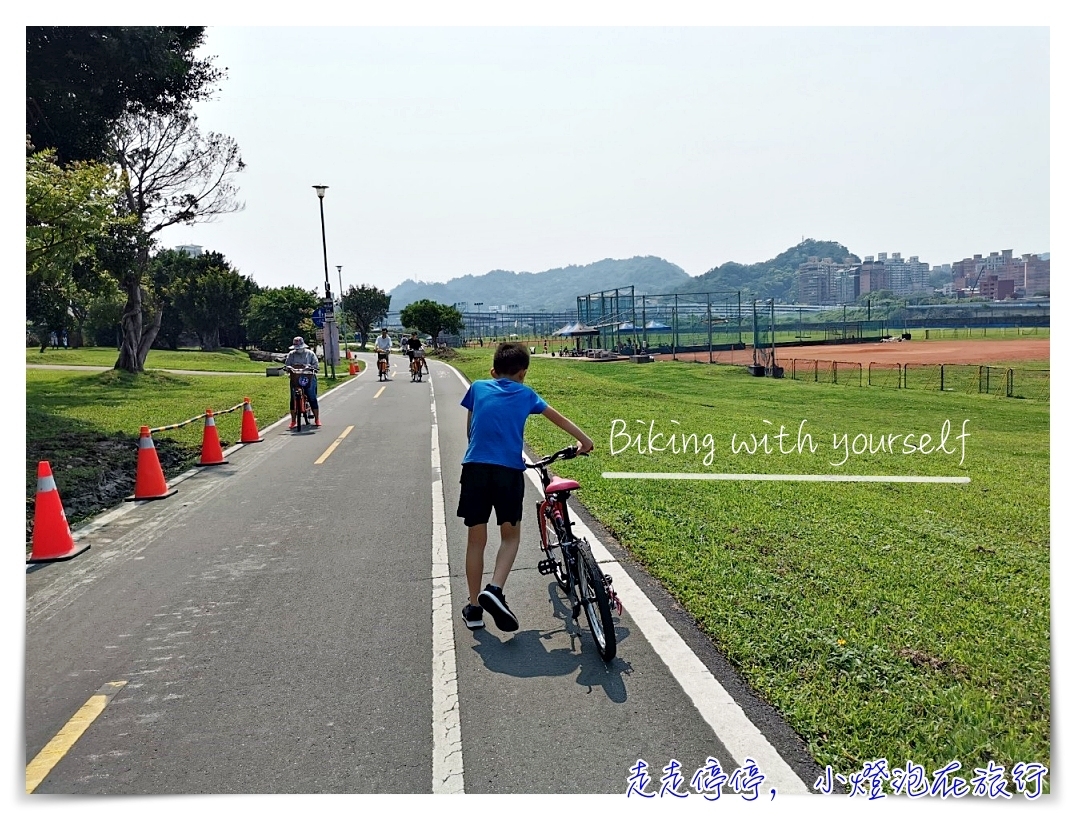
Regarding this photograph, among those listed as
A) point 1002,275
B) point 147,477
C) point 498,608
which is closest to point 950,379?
point 147,477

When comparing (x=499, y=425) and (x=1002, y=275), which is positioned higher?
(x=1002, y=275)

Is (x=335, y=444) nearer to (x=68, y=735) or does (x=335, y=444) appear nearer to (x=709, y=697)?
(x=68, y=735)

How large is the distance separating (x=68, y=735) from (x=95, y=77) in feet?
52.1

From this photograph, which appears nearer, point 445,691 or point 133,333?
point 445,691

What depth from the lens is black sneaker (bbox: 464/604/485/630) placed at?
17.1 ft

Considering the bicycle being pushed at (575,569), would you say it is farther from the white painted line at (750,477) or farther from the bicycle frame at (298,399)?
the bicycle frame at (298,399)

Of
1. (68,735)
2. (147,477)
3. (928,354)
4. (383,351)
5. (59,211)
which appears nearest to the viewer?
(68,735)

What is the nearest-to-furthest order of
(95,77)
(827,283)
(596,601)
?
(596,601)
(95,77)
(827,283)

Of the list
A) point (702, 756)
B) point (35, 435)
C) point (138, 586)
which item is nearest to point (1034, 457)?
point (702, 756)

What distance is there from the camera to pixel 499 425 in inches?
195

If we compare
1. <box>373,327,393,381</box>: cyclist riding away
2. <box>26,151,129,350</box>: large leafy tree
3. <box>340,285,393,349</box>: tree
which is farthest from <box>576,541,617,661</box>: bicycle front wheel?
<box>340,285,393,349</box>: tree

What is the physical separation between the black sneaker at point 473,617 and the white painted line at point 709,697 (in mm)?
977

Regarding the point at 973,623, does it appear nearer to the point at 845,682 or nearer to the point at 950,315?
the point at 845,682

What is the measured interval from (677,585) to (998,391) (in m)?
24.8
